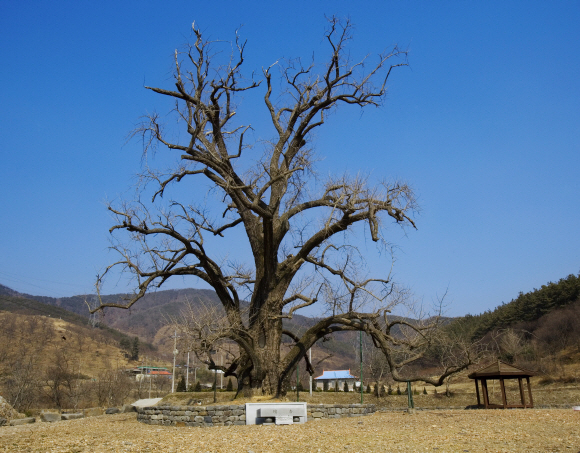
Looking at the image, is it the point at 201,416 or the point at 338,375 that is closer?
the point at 201,416

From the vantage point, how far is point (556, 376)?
33.2 metres

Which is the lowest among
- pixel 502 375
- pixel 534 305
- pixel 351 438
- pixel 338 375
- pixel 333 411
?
pixel 351 438

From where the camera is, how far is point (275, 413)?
1154cm

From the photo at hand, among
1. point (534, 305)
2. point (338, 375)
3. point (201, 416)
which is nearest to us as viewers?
point (201, 416)

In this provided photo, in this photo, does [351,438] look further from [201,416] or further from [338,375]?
[338,375]

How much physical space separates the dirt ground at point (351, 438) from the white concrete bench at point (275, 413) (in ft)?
2.10

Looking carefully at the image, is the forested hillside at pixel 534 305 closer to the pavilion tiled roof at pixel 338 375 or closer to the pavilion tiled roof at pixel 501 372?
the pavilion tiled roof at pixel 338 375

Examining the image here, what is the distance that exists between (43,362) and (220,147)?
1913 inches

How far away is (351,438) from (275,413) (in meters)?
3.31

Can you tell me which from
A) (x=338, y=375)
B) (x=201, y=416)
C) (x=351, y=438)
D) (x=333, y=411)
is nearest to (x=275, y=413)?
(x=201, y=416)

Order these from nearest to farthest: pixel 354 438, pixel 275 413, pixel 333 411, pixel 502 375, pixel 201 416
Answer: pixel 354 438 → pixel 275 413 → pixel 201 416 → pixel 333 411 → pixel 502 375

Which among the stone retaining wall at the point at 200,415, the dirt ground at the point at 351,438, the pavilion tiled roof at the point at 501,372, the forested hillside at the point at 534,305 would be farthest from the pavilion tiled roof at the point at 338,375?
the dirt ground at the point at 351,438

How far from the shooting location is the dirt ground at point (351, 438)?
7.55 m

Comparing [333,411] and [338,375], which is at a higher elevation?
[338,375]
